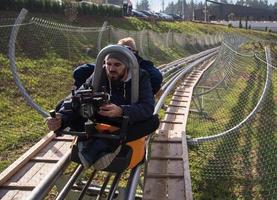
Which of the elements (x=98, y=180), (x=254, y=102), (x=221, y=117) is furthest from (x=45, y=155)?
(x=254, y=102)

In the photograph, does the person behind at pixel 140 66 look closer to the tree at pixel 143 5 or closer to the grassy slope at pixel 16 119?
the grassy slope at pixel 16 119

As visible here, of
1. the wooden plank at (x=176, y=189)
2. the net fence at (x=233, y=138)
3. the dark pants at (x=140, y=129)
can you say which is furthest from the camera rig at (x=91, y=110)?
the net fence at (x=233, y=138)

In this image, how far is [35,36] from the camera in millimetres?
16078

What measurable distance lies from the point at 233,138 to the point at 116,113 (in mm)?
4529

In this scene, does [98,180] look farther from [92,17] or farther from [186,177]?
[92,17]

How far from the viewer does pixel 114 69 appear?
3.91m

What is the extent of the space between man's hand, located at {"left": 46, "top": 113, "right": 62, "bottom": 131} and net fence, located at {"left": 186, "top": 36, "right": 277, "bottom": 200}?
2.44 m

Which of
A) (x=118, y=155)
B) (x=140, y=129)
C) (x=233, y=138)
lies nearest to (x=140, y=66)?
(x=140, y=129)

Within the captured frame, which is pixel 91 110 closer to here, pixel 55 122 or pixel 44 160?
pixel 55 122

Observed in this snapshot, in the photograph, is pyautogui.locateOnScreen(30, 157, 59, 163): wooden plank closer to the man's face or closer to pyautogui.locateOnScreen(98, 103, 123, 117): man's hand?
the man's face

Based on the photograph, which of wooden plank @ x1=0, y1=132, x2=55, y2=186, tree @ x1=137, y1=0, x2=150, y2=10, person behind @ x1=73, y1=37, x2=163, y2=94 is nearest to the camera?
person behind @ x1=73, y1=37, x2=163, y2=94

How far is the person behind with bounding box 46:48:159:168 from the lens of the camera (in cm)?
360

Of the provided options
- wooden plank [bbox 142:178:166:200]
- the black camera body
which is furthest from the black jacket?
wooden plank [bbox 142:178:166:200]

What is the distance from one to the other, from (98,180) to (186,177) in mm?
1132
